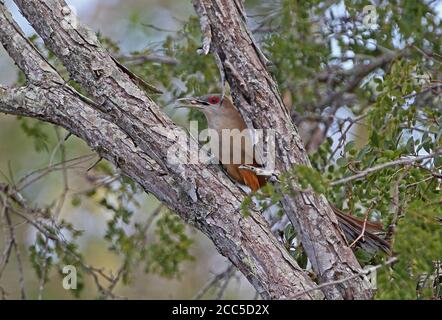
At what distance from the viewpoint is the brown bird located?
12.5 feet

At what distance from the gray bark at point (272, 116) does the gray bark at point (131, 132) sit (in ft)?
0.48

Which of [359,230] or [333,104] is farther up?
[333,104]

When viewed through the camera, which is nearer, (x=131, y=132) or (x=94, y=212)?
(x=131, y=132)

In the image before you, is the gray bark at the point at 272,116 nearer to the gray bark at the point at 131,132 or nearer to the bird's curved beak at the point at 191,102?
the gray bark at the point at 131,132

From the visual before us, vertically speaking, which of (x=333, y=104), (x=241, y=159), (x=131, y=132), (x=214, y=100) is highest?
(x=333, y=104)

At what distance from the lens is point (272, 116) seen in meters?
3.61

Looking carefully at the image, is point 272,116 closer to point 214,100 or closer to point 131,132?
point 131,132

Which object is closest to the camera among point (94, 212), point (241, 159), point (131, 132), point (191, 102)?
point (131, 132)

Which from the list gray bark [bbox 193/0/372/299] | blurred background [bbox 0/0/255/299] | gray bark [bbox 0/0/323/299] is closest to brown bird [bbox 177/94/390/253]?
gray bark [bbox 193/0/372/299]

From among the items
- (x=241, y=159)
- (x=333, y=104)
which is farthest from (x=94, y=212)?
(x=241, y=159)

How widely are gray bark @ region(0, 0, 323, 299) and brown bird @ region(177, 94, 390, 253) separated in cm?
39

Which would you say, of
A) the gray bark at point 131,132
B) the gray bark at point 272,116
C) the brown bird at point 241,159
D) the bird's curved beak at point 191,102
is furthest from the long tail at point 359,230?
the bird's curved beak at point 191,102

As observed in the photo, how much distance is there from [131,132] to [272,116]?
2.18ft
